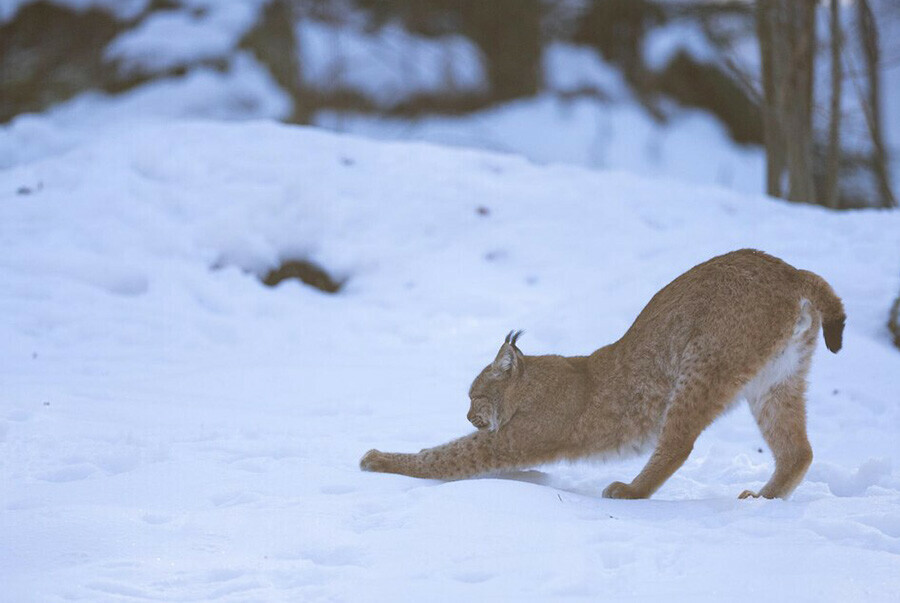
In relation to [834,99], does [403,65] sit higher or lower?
lower

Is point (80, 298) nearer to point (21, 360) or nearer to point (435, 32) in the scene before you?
point (21, 360)

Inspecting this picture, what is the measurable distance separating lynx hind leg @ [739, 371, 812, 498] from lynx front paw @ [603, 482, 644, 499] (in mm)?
550

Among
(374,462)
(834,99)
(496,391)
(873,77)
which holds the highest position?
(873,77)

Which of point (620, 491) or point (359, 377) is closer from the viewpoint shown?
point (620, 491)

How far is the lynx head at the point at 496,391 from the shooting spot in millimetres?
4699

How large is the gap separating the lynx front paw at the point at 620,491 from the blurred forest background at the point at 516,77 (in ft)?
21.3

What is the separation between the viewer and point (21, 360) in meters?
5.96

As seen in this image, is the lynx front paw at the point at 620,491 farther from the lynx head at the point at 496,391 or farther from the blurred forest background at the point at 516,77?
the blurred forest background at the point at 516,77

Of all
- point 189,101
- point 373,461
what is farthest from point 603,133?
point 373,461

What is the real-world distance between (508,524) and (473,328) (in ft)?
11.9

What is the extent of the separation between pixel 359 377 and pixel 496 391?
5.81 feet

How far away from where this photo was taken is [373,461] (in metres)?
4.57

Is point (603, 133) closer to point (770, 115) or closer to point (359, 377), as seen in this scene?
point (770, 115)

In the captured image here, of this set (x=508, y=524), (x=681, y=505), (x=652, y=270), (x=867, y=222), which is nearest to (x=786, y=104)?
(x=867, y=222)
